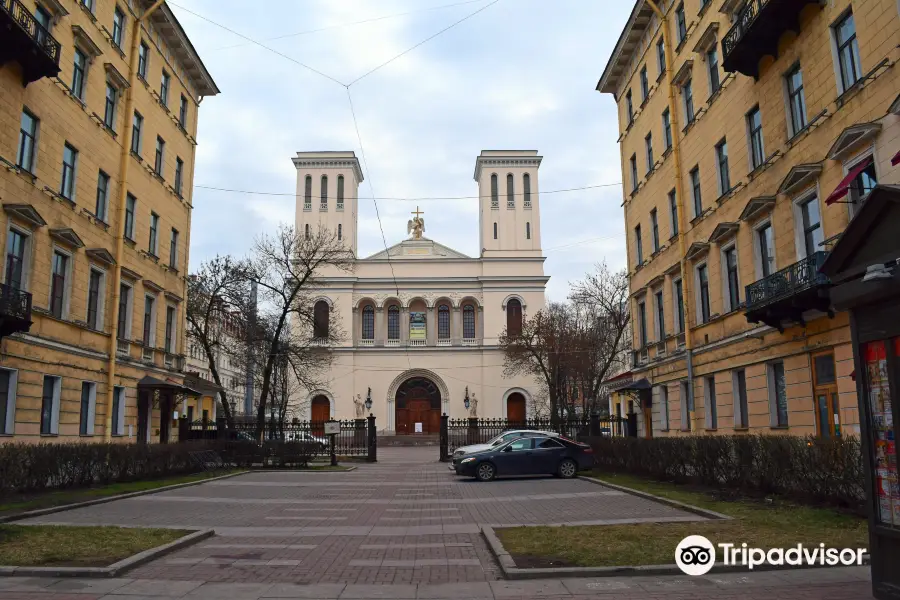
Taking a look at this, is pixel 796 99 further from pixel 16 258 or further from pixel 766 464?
pixel 16 258

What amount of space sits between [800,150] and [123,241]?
22.8 m

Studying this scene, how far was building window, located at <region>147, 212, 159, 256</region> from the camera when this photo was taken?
30859 mm

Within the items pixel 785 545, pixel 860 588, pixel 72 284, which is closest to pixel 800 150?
pixel 785 545

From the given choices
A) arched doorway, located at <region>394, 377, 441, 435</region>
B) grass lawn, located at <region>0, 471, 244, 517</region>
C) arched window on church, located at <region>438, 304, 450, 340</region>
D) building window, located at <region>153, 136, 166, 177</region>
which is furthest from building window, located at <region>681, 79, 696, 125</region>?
arched doorway, located at <region>394, 377, 441, 435</region>

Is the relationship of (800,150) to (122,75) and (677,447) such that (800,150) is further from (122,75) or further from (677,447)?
(122,75)

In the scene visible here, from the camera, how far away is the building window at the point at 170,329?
109 feet

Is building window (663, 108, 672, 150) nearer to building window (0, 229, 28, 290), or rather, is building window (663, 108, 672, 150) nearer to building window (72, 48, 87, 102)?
building window (72, 48, 87, 102)

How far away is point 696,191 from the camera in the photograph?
26.8 metres

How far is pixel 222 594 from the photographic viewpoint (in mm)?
7836

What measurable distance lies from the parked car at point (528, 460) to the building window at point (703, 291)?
6342 millimetres

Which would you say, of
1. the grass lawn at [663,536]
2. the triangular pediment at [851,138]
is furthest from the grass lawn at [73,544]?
the triangular pediment at [851,138]

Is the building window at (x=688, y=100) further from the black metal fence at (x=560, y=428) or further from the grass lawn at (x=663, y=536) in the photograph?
the grass lawn at (x=663, y=536)

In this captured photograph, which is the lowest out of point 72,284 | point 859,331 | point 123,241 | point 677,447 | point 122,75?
point 677,447

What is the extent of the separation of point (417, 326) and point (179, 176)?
3871 cm
